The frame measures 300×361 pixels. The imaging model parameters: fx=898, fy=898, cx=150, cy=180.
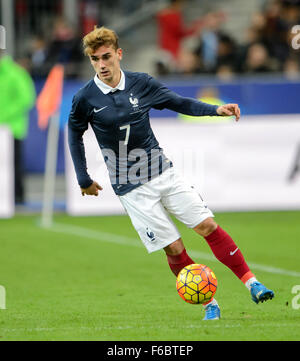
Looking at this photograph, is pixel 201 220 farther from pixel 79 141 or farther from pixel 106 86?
pixel 106 86

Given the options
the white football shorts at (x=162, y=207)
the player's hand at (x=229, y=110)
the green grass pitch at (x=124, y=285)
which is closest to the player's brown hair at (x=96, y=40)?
the player's hand at (x=229, y=110)

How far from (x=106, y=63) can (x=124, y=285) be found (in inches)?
112

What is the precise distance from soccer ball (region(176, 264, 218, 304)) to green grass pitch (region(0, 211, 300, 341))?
0.20m

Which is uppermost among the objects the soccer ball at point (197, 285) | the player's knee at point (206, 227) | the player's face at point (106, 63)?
the player's face at point (106, 63)

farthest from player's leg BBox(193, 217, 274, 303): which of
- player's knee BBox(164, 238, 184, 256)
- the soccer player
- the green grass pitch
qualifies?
the green grass pitch

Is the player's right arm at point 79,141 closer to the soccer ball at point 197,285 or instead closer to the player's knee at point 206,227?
the player's knee at point 206,227

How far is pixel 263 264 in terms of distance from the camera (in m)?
10.2

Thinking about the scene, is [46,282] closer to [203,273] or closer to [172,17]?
[203,273]

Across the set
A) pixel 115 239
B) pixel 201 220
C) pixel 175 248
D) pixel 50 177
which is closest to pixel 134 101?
pixel 201 220

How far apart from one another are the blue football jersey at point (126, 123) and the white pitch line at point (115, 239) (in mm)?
2933

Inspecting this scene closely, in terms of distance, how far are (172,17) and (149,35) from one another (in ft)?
7.23

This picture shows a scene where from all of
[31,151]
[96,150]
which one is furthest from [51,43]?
[96,150]

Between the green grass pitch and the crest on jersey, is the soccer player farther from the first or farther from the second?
the green grass pitch

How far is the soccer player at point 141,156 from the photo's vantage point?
704 cm
